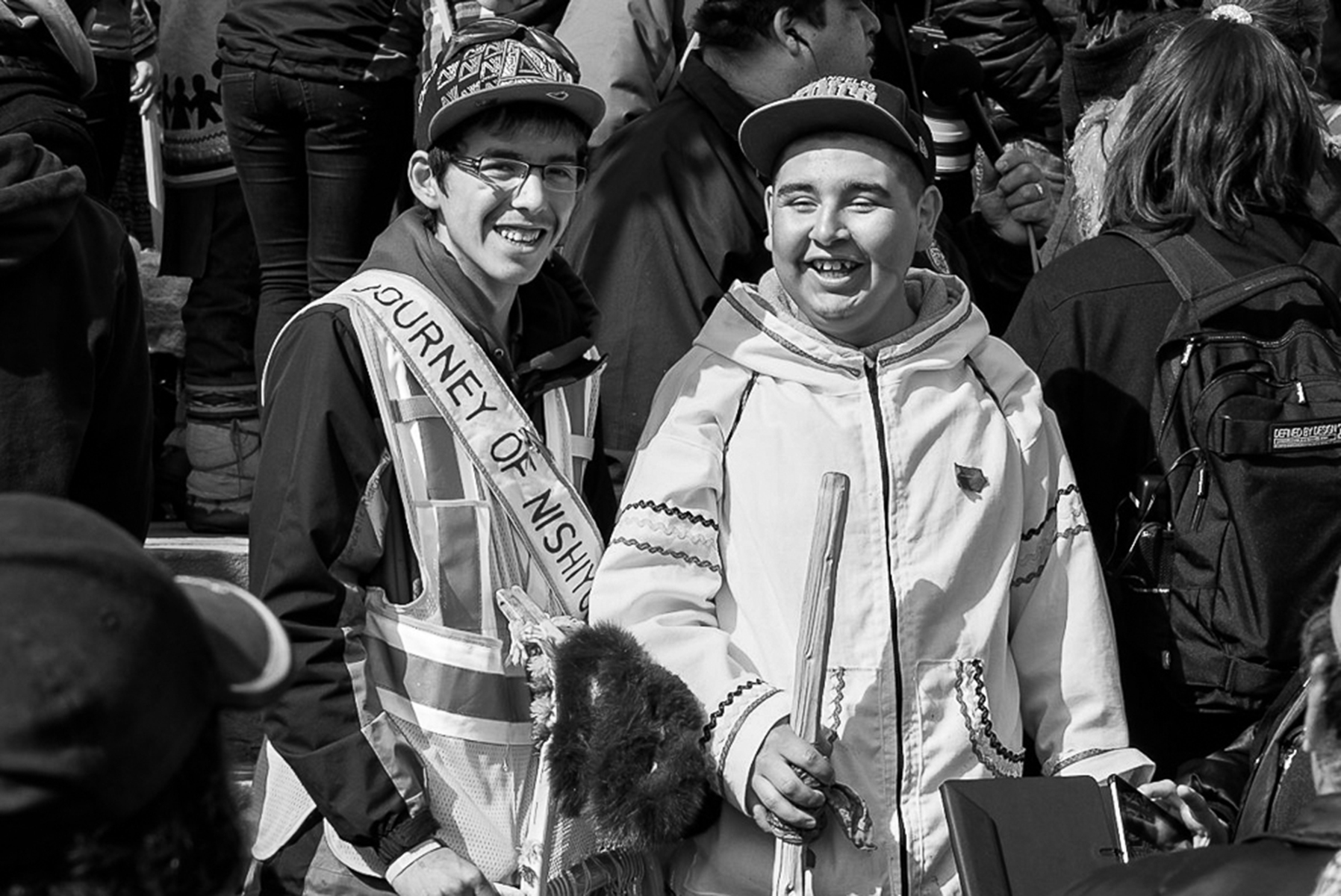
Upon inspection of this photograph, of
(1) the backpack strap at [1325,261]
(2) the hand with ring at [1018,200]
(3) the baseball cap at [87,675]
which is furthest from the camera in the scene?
(2) the hand with ring at [1018,200]

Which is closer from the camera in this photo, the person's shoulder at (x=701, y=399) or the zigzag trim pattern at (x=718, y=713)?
the zigzag trim pattern at (x=718, y=713)

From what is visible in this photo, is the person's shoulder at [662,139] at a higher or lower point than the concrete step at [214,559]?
higher

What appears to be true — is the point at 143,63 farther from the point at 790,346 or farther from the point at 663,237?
the point at 790,346

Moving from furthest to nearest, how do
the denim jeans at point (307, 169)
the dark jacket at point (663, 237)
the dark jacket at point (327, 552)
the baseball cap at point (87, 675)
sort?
the denim jeans at point (307, 169), the dark jacket at point (663, 237), the dark jacket at point (327, 552), the baseball cap at point (87, 675)

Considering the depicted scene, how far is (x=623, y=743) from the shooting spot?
10.3 ft

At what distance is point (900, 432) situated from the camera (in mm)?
3396

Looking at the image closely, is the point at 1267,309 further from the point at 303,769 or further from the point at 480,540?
the point at 303,769

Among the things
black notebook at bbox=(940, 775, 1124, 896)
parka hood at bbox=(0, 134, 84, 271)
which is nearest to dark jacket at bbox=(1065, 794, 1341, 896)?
black notebook at bbox=(940, 775, 1124, 896)

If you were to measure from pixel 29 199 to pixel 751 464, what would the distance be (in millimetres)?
1305

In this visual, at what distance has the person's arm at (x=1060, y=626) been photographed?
11.2 feet

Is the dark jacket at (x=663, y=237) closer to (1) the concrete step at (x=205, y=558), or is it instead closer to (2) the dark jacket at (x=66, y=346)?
(2) the dark jacket at (x=66, y=346)

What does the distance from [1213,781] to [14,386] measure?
213 centimetres

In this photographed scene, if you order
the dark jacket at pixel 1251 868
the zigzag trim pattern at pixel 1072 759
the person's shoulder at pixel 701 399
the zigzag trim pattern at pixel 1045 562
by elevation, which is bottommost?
the zigzag trim pattern at pixel 1072 759

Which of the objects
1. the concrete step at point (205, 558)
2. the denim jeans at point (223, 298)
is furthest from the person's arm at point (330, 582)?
the denim jeans at point (223, 298)
